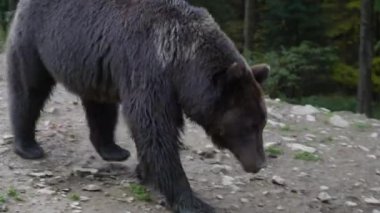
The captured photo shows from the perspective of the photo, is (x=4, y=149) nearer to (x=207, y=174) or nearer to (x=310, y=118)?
(x=207, y=174)

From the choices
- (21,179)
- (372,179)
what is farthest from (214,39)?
(372,179)

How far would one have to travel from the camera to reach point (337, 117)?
369 inches

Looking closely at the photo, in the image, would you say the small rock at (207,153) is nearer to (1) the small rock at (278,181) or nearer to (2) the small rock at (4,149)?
(1) the small rock at (278,181)

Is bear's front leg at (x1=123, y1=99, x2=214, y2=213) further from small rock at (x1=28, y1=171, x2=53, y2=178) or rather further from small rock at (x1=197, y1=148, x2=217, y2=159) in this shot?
small rock at (x1=197, y1=148, x2=217, y2=159)

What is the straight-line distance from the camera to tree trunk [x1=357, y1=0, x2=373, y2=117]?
1516 centimetres

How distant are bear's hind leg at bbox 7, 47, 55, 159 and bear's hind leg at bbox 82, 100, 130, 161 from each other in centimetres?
42

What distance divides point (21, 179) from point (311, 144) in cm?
322

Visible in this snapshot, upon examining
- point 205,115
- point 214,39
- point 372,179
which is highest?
point 214,39

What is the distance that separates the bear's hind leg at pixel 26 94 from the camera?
6.65 m

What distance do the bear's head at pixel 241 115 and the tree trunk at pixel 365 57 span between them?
32.6ft

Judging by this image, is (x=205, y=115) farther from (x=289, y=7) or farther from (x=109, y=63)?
(x=289, y=7)

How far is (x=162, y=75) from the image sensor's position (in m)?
5.75

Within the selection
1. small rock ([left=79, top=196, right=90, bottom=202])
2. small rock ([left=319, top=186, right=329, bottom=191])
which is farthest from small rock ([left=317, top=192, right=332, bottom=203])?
small rock ([left=79, top=196, right=90, bottom=202])

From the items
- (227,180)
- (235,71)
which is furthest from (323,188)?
(235,71)
